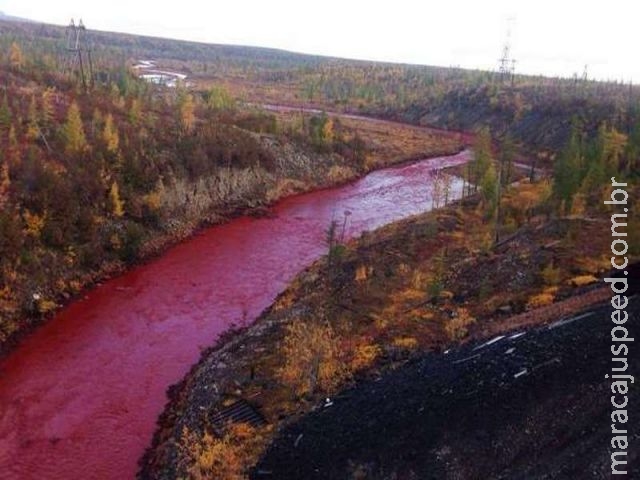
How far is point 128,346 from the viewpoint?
34.4 m

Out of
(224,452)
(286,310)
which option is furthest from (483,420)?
(286,310)

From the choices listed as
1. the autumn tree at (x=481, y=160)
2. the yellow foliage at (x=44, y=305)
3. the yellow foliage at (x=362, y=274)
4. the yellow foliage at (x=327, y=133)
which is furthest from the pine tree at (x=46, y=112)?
the autumn tree at (x=481, y=160)

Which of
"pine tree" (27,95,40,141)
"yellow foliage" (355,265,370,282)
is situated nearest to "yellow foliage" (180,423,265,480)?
"yellow foliage" (355,265,370,282)

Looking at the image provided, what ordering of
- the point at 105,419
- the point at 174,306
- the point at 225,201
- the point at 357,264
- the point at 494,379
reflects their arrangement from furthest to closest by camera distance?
the point at 225,201 < the point at 357,264 < the point at 174,306 < the point at 105,419 < the point at 494,379

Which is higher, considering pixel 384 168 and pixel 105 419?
pixel 384 168

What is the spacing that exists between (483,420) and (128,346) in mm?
21781

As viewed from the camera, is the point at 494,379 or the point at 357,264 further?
the point at 357,264

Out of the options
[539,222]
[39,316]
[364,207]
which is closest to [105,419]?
[39,316]

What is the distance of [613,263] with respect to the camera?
32.6 metres

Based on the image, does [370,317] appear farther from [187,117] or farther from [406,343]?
[187,117]

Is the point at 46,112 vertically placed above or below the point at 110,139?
above

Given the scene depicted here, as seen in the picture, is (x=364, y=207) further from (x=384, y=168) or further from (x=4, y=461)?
(x=4, y=461)

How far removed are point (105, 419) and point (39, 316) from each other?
12.2 m

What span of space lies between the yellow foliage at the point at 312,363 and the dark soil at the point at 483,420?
5.27 ft
